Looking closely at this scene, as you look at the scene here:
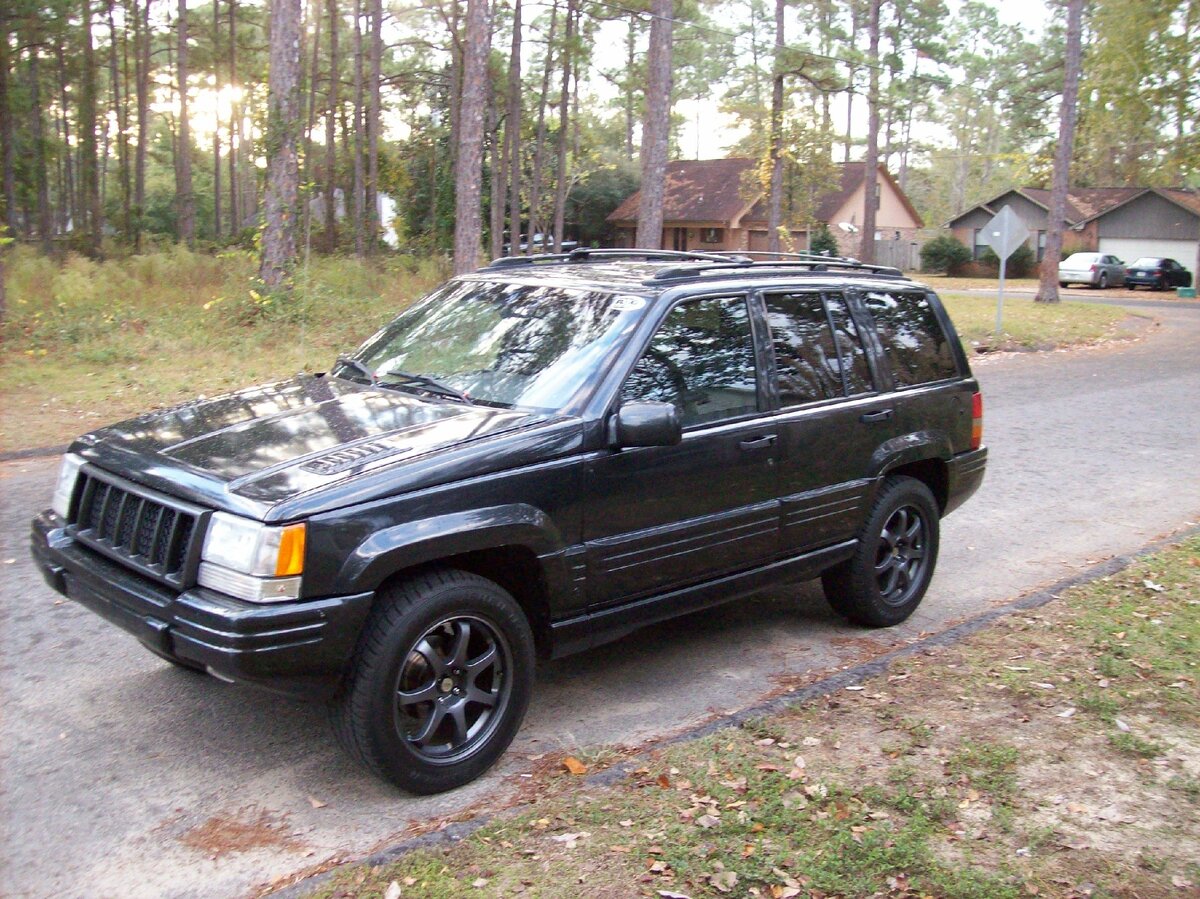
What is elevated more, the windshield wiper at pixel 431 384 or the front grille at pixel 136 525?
the windshield wiper at pixel 431 384

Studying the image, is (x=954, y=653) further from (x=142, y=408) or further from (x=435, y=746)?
(x=142, y=408)

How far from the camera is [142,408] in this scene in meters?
12.0

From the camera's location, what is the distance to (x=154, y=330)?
16.5 m

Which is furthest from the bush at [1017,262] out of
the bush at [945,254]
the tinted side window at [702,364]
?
the tinted side window at [702,364]

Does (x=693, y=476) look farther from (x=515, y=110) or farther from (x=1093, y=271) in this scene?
(x=1093, y=271)

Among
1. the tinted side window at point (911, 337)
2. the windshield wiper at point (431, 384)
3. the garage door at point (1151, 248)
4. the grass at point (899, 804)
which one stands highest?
the garage door at point (1151, 248)

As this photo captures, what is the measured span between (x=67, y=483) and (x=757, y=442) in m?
2.96

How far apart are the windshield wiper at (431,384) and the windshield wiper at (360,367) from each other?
0.20 feet

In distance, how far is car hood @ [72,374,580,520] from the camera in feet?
12.6

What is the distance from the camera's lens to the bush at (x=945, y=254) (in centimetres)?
5547

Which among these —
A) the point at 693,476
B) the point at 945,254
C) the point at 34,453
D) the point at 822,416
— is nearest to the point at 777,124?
the point at 945,254

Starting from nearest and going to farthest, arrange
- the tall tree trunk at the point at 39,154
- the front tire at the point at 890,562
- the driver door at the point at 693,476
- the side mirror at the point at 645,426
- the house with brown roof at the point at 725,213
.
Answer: the side mirror at the point at 645,426, the driver door at the point at 693,476, the front tire at the point at 890,562, the tall tree trunk at the point at 39,154, the house with brown roof at the point at 725,213

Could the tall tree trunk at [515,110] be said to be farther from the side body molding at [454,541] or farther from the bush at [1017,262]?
the side body molding at [454,541]

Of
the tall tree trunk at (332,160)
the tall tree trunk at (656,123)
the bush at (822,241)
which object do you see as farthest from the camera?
the bush at (822,241)
